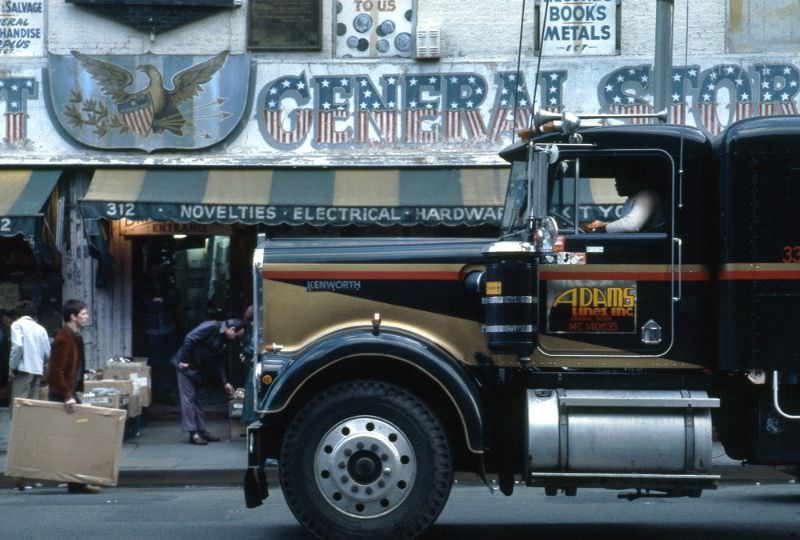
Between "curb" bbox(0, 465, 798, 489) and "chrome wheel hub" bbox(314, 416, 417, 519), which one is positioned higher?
"chrome wheel hub" bbox(314, 416, 417, 519)

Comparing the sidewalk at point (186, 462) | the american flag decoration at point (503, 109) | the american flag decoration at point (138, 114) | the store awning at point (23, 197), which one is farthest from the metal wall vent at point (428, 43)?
the sidewalk at point (186, 462)

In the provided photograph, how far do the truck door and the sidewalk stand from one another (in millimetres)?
3288

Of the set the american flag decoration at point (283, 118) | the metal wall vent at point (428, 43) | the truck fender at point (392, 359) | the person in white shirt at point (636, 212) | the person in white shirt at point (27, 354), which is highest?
the metal wall vent at point (428, 43)

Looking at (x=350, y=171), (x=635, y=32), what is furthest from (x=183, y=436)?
(x=635, y=32)

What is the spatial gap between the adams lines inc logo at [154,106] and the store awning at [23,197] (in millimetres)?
733

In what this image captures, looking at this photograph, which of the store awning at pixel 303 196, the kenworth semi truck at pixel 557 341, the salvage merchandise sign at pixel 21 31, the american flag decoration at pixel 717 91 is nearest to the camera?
the kenworth semi truck at pixel 557 341

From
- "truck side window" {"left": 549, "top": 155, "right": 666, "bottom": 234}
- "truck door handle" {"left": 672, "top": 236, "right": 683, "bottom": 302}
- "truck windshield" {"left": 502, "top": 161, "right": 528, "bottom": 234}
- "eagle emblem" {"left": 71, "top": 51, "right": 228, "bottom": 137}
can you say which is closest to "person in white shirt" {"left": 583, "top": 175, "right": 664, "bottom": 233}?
"truck side window" {"left": 549, "top": 155, "right": 666, "bottom": 234}

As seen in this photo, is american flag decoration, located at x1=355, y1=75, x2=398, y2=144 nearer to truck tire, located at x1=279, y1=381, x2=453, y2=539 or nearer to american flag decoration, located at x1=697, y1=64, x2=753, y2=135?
american flag decoration, located at x1=697, y1=64, x2=753, y2=135

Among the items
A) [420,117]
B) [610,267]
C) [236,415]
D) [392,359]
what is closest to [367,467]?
[392,359]

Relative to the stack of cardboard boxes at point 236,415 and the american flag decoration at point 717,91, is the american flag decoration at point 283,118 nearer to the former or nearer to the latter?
the stack of cardboard boxes at point 236,415

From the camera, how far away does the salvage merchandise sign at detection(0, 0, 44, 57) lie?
17.3m

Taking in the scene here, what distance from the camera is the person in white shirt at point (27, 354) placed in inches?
581

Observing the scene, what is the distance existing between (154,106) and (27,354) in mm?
3932

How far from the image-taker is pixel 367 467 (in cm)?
→ 819
